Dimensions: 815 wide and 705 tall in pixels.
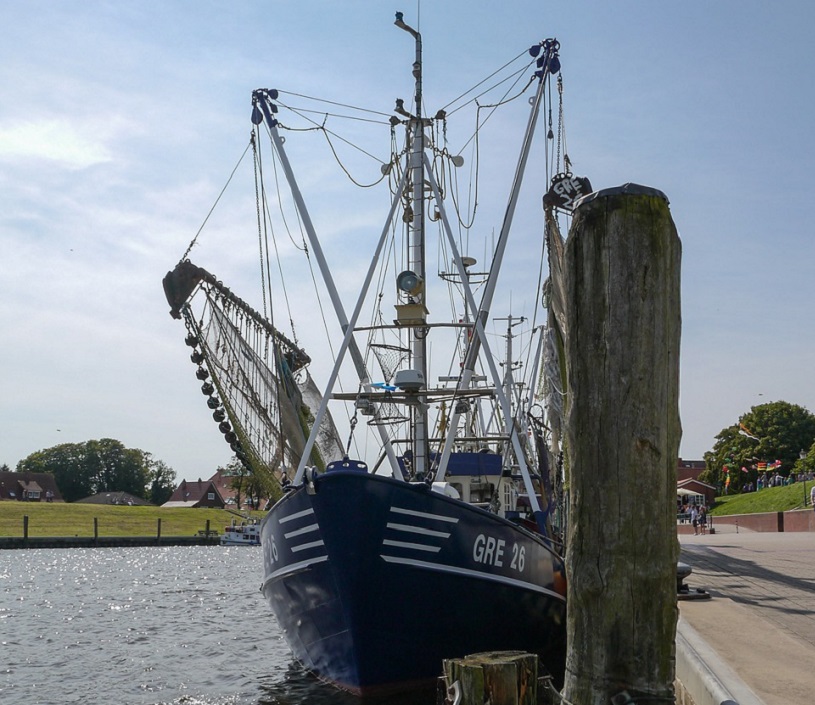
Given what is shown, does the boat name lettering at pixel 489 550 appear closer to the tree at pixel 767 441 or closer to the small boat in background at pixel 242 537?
the small boat in background at pixel 242 537

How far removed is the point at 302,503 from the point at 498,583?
10.5 feet

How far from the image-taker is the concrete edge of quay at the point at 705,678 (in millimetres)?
6953

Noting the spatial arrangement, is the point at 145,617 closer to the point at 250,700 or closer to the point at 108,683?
the point at 108,683

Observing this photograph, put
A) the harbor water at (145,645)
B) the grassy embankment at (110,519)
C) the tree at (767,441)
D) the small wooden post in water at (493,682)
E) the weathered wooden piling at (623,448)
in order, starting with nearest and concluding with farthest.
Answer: the weathered wooden piling at (623,448), the small wooden post in water at (493,682), the harbor water at (145,645), the grassy embankment at (110,519), the tree at (767,441)

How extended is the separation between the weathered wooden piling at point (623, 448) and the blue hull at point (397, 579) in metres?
6.00

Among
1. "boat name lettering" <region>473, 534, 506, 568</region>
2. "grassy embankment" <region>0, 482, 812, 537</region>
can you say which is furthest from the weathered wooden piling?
"grassy embankment" <region>0, 482, 812, 537</region>

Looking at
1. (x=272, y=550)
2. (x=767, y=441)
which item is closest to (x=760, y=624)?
(x=272, y=550)

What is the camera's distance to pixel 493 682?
7.21 m

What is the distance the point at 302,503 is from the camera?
13.0m

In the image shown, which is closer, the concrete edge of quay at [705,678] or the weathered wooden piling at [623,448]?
the weathered wooden piling at [623,448]

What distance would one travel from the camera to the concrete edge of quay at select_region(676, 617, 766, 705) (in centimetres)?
695

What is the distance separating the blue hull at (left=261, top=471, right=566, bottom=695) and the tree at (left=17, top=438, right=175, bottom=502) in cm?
12877

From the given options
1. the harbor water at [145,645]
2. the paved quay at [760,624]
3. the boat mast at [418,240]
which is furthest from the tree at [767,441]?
the boat mast at [418,240]

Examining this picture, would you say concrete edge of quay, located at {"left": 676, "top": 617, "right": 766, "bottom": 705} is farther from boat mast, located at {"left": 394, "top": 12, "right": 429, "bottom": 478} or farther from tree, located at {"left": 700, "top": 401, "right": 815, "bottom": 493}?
tree, located at {"left": 700, "top": 401, "right": 815, "bottom": 493}
